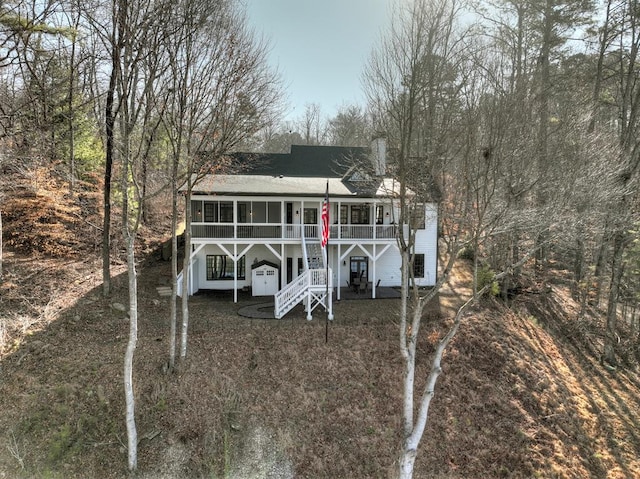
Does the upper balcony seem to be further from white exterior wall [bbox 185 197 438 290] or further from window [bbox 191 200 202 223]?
white exterior wall [bbox 185 197 438 290]

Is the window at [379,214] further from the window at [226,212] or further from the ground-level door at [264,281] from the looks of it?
the window at [226,212]

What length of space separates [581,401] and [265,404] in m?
10.3

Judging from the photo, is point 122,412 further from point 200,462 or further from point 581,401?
point 581,401

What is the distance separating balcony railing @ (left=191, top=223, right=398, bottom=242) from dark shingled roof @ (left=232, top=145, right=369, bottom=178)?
473cm

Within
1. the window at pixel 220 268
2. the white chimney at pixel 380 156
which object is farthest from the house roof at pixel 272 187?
the window at pixel 220 268

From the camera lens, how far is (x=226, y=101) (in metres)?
9.42

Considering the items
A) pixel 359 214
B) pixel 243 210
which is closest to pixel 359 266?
pixel 359 214

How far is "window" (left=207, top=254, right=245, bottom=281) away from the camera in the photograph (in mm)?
17203

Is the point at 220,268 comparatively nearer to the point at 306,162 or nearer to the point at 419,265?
the point at 306,162

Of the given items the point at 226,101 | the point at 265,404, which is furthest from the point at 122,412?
the point at 226,101

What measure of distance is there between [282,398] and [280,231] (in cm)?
798

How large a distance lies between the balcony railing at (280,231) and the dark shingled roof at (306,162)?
4728 mm

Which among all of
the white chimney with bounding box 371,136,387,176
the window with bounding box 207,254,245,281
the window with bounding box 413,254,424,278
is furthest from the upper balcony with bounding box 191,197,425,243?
the white chimney with bounding box 371,136,387,176

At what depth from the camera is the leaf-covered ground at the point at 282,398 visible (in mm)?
8359
